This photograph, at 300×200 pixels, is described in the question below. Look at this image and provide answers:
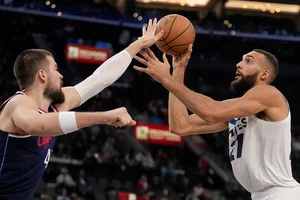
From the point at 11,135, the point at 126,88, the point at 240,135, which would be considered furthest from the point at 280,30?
the point at 11,135

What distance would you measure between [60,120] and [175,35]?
1.73 meters

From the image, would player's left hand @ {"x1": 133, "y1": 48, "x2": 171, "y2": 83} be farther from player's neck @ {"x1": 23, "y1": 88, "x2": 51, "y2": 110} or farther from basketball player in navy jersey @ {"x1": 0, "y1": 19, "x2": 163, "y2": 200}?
player's neck @ {"x1": 23, "y1": 88, "x2": 51, "y2": 110}

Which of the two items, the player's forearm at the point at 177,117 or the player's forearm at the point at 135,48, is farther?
the player's forearm at the point at 177,117

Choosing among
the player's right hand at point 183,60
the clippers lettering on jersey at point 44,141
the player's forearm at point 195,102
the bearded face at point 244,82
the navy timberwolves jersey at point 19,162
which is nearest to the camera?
the navy timberwolves jersey at point 19,162

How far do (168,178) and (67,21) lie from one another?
25.4ft

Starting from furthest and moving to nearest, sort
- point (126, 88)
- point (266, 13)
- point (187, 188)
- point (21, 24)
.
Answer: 1. point (266, 13)
2. point (126, 88)
3. point (21, 24)
4. point (187, 188)

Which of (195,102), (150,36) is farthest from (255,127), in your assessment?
(150,36)

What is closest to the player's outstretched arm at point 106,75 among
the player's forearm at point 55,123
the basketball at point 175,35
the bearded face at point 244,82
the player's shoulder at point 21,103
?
the basketball at point 175,35

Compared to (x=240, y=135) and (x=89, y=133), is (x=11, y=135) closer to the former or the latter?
(x=240, y=135)

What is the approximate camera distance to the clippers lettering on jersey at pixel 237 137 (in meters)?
4.68

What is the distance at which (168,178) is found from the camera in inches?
591

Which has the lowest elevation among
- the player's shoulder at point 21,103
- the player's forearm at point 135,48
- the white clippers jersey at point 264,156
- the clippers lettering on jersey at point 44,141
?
the white clippers jersey at point 264,156

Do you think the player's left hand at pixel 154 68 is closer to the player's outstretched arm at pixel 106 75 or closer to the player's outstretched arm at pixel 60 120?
the player's outstretched arm at pixel 106 75

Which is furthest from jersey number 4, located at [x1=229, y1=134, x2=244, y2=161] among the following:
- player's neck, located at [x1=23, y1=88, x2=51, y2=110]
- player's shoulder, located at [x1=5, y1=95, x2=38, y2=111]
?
player's shoulder, located at [x1=5, y1=95, x2=38, y2=111]
